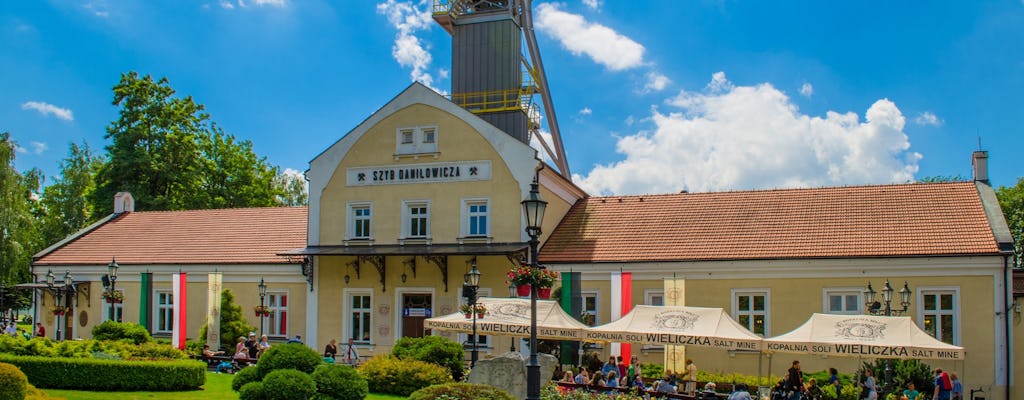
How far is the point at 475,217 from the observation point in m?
31.8

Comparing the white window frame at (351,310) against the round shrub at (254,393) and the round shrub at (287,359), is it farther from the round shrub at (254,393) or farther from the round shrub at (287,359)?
the round shrub at (254,393)

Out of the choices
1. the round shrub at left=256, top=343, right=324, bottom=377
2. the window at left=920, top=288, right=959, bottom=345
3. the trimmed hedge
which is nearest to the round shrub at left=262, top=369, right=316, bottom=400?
the round shrub at left=256, top=343, right=324, bottom=377

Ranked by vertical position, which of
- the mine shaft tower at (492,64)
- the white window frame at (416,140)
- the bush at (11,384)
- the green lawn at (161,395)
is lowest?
the green lawn at (161,395)

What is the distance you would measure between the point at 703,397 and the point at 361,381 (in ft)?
25.6

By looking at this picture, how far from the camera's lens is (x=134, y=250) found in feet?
125

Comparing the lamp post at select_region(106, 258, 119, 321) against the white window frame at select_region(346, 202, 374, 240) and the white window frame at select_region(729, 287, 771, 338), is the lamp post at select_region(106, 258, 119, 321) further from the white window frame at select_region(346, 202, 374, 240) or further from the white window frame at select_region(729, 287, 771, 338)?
the white window frame at select_region(729, 287, 771, 338)

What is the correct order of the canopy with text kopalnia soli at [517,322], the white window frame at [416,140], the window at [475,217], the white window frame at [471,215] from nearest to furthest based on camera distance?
1. the canopy with text kopalnia soli at [517,322]
2. the white window frame at [471,215]
3. the window at [475,217]
4. the white window frame at [416,140]

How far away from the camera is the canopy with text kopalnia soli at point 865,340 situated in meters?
20.2

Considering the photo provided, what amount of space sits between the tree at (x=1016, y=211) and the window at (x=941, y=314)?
26843 millimetres

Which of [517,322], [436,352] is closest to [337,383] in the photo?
[517,322]

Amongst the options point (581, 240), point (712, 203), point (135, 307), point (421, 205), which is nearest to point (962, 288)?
point (712, 203)

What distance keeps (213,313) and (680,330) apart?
17.7m

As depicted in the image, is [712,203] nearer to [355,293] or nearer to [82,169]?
[355,293]

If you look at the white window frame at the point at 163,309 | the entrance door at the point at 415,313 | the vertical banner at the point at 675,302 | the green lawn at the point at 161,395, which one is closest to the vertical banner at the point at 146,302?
the white window frame at the point at 163,309
